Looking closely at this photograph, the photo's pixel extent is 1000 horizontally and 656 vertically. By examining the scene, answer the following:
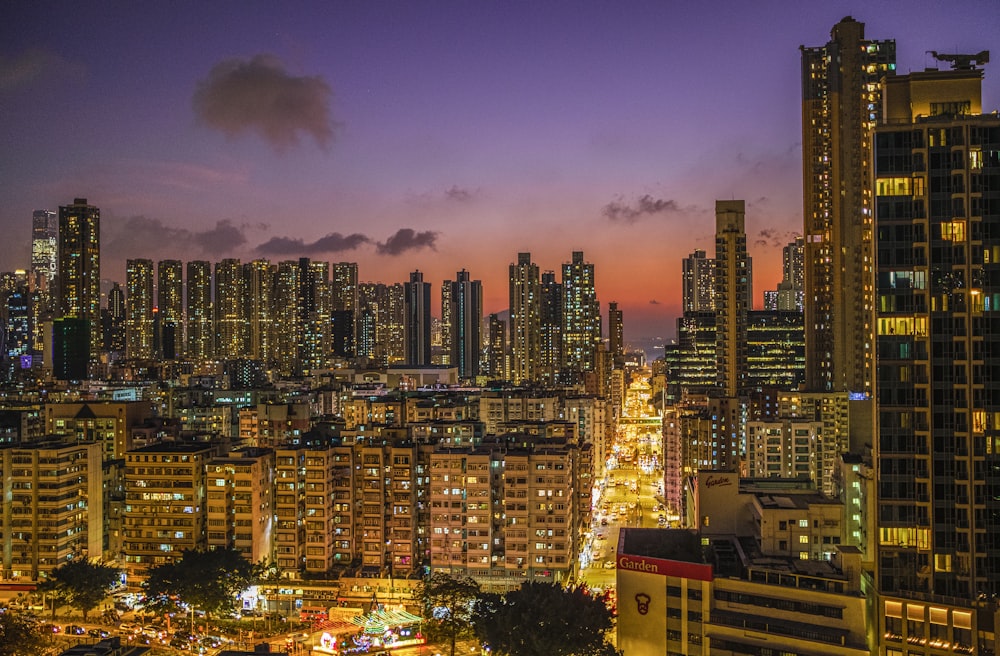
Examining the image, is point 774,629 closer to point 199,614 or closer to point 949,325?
point 949,325

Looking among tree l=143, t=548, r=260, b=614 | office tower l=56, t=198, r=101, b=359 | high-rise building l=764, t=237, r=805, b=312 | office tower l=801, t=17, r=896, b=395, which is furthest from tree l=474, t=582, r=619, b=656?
office tower l=56, t=198, r=101, b=359

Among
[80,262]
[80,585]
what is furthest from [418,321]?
[80,585]

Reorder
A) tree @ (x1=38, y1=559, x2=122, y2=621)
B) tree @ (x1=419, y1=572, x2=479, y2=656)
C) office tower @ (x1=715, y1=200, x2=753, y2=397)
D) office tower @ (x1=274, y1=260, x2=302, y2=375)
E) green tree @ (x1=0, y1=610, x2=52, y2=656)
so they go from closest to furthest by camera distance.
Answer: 1. green tree @ (x1=0, y1=610, x2=52, y2=656)
2. tree @ (x1=419, y1=572, x2=479, y2=656)
3. tree @ (x1=38, y1=559, x2=122, y2=621)
4. office tower @ (x1=715, y1=200, x2=753, y2=397)
5. office tower @ (x1=274, y1=260, x2=302, y2=375)

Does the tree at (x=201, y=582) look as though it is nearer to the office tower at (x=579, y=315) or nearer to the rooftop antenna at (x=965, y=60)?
the rooftop antenna at (x=965, y=60)

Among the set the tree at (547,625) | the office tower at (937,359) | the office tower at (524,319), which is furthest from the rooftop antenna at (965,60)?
the office tower at (524,319)

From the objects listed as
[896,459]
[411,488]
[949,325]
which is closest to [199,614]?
[411,488]

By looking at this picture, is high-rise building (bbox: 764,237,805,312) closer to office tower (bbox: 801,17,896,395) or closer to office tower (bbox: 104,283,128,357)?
office tower (bbox: 801,17,896,395)
